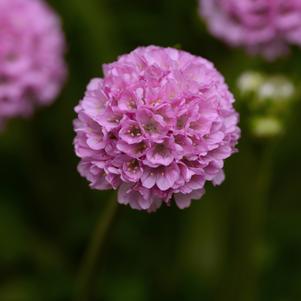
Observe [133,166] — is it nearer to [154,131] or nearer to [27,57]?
[154,131]

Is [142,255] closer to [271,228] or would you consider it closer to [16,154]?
[271,228]

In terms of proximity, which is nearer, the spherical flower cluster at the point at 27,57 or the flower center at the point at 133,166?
the flower center at the point at 133,166

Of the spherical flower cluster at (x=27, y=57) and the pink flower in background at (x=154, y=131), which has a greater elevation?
the spherical flower cluster at (x=27, y=57)

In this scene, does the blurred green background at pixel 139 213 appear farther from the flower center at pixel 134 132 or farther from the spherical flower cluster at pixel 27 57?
the flower center at pixel 134 132

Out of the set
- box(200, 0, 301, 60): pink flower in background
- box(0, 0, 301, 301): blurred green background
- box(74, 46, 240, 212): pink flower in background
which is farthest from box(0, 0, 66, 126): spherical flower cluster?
box(74, 46, 240, 212): pink flower in background

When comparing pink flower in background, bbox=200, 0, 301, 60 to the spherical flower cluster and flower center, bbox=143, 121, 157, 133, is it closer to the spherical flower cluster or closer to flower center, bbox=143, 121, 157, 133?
the spherical flower cluster

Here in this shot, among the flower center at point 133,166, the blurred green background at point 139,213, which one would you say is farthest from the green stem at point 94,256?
the blurred green background at point 139,213
